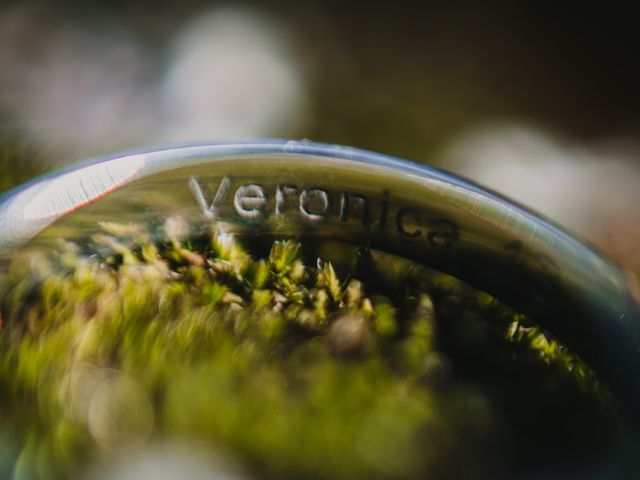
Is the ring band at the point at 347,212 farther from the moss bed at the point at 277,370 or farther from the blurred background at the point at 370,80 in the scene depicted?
the blurred background at the point at 370,80

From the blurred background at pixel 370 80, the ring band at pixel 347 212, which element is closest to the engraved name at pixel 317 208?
the ring band at pixel 347 212

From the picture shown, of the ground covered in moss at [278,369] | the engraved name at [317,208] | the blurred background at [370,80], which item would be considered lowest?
the ground covered in moss at [278,369]

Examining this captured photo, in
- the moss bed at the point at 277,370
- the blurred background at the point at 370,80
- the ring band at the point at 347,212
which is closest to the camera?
the moss bed at the point at 277,370

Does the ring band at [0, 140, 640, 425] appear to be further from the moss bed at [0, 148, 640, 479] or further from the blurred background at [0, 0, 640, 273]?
the blurred background at [0, 0, 640, 273]

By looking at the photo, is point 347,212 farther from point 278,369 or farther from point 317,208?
point 278,369

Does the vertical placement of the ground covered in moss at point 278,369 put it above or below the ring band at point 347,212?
below

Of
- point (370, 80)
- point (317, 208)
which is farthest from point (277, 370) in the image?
point (370, 80)

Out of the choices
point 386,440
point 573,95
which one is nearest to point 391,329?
point 386,440

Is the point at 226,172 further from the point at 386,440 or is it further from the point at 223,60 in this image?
the point at 223,60
